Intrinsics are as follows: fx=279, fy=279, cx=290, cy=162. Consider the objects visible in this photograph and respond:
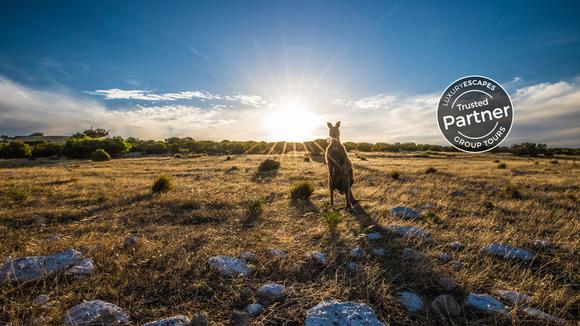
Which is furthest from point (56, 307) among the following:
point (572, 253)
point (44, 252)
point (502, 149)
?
point (502, 149)

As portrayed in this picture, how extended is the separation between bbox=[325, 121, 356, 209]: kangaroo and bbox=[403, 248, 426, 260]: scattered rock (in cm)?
354

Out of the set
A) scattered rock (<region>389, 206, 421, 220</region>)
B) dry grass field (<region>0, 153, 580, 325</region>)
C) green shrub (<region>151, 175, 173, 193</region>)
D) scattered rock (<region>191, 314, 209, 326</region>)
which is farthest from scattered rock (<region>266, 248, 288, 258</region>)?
green shrub (<region>151, 175, 173, 193</region>)

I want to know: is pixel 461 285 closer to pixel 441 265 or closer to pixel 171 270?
pixel 441 265

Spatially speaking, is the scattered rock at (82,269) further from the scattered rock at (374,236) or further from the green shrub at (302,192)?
the green shrub at (302,192)

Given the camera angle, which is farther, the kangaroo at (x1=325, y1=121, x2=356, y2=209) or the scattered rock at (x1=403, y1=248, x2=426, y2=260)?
the kangaroo at (x1=325, y1=121, x2=356, y2=209)

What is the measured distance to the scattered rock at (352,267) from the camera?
406 cm

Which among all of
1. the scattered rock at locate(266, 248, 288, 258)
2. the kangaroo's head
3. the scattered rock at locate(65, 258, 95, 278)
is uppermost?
the kangaroo's head

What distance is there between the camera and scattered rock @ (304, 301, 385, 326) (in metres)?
2.82

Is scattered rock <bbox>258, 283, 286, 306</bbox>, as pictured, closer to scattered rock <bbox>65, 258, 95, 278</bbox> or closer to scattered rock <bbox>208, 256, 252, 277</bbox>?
scattered rock <bbox>208, 256, 252, 277</bbox>

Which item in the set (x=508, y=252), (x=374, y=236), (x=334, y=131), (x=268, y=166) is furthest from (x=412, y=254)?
(x=268, y=166)

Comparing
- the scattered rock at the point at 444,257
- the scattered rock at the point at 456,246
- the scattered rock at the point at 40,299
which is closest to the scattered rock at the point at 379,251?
the scattered rock at the point at 444,257

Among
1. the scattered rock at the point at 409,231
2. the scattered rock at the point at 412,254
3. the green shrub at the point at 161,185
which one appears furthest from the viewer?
the green shrub at the point at 161,185

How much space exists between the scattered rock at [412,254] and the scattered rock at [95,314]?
3.92 metres

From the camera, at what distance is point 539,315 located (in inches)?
117
